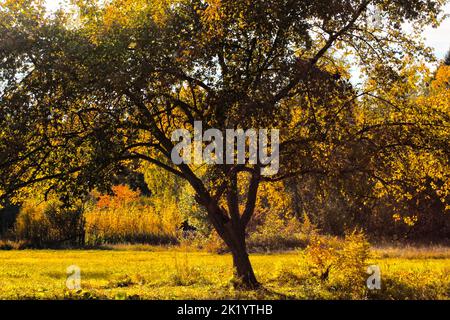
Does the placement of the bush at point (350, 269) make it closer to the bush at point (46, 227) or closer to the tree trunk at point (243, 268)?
the tree trunk at point (243, 268)

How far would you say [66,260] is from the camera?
25.8 meters

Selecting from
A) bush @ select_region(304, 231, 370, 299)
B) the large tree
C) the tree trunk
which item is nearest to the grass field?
bush @ select_region(304, 231, 370, 299)

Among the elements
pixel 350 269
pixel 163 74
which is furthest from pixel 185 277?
pixel 163 74

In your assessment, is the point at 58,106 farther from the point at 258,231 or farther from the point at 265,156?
the point at 258,231

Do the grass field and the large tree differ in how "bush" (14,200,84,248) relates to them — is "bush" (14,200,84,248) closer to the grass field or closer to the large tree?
the grass field

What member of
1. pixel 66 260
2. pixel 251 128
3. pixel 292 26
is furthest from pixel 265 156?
pixel 66 260

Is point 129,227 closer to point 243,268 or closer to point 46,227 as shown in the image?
point 46,227

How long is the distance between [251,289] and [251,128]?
480cm

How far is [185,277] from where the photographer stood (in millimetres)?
18453

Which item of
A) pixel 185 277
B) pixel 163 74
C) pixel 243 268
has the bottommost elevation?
pixel 185 277

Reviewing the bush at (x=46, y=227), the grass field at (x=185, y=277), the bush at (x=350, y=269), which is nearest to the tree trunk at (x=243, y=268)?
the grass field at (x=185, y=277)

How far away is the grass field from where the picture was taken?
14625mm

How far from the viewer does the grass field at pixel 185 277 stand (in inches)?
576

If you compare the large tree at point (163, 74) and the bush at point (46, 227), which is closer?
the large tree at point (163, 74)
